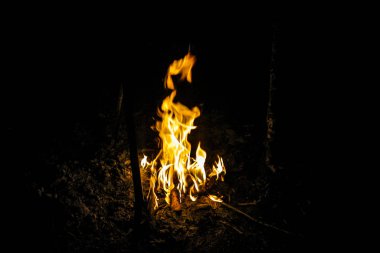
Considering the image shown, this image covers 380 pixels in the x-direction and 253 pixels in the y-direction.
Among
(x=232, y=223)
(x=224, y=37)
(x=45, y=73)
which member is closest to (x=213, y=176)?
(x=232, y=223)

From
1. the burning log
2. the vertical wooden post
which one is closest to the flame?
the burning log

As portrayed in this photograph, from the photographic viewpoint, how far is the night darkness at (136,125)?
3977 millimetres

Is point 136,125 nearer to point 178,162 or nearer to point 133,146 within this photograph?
point 178,162

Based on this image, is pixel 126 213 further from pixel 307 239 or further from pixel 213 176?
pixel 307 239

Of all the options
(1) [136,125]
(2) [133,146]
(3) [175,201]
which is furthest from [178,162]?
(1) [136,125]

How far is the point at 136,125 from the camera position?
22.0ft

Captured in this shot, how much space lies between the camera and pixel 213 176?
5.08 metres

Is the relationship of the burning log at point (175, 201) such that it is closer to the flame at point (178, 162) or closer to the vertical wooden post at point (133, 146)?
the flame at point (178, 162)

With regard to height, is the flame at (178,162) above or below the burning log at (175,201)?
above

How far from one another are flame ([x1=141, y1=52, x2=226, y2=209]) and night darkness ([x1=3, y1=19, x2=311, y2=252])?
48 centimetres

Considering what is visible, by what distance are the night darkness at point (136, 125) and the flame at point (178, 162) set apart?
48cm

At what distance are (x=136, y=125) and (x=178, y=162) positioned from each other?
7.52ft

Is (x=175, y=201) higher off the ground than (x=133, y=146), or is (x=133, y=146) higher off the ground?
(x=133, y=146)

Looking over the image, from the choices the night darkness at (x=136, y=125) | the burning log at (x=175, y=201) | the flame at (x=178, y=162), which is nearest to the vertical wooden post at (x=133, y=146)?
the night darkness at (x=136, y=125)
